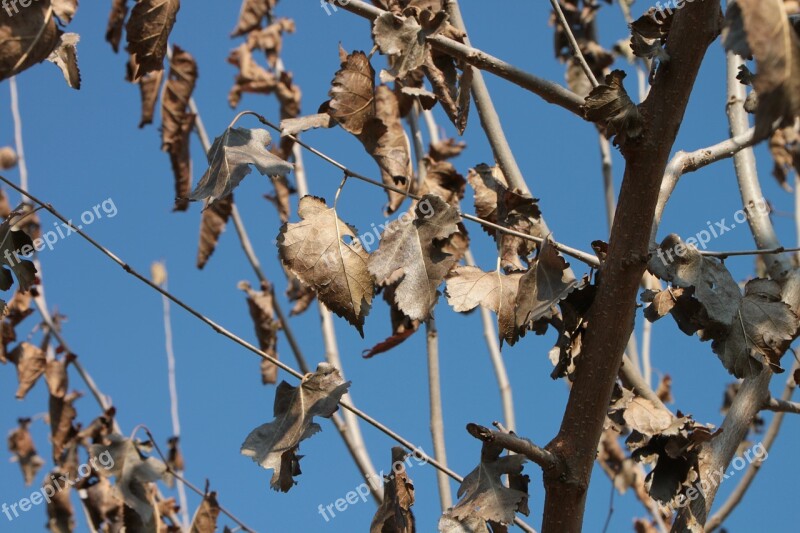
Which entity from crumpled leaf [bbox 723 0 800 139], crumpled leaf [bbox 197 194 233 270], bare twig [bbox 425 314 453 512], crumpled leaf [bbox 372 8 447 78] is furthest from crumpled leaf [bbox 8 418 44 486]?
crumpled leaf [bbox 723 0 800 139]

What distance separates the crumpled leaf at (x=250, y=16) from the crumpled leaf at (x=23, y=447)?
2057mm

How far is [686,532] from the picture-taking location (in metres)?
1.61

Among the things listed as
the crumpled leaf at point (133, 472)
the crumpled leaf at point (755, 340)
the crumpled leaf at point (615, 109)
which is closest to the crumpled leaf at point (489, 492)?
the crumpled leaf at point (755, 340)

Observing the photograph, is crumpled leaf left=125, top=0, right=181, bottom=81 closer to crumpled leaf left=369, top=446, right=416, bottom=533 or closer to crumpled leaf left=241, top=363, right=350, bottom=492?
crumpled leaf left=241, top=363, right=350, bottom=492

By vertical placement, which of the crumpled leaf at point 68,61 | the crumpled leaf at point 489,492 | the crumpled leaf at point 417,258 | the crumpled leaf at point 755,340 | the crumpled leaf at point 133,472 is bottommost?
the crumpled leaf at point 489,492

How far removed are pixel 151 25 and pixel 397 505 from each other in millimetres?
952

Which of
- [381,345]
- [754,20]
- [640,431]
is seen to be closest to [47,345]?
[381,345]

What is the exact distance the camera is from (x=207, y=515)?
2.71m

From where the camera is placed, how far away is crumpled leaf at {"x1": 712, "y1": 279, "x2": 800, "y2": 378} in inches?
56.1

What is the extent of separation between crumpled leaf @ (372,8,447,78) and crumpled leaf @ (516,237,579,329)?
39 centimetres

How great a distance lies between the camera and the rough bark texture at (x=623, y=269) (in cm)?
133

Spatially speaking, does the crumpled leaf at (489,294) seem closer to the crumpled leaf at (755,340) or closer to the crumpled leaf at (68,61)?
the crumpled leaf at (755,340)

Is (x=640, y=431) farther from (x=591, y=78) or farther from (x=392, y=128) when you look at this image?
(x=392, y=128)

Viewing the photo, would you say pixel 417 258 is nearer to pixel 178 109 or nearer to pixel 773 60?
pixel 773 60
